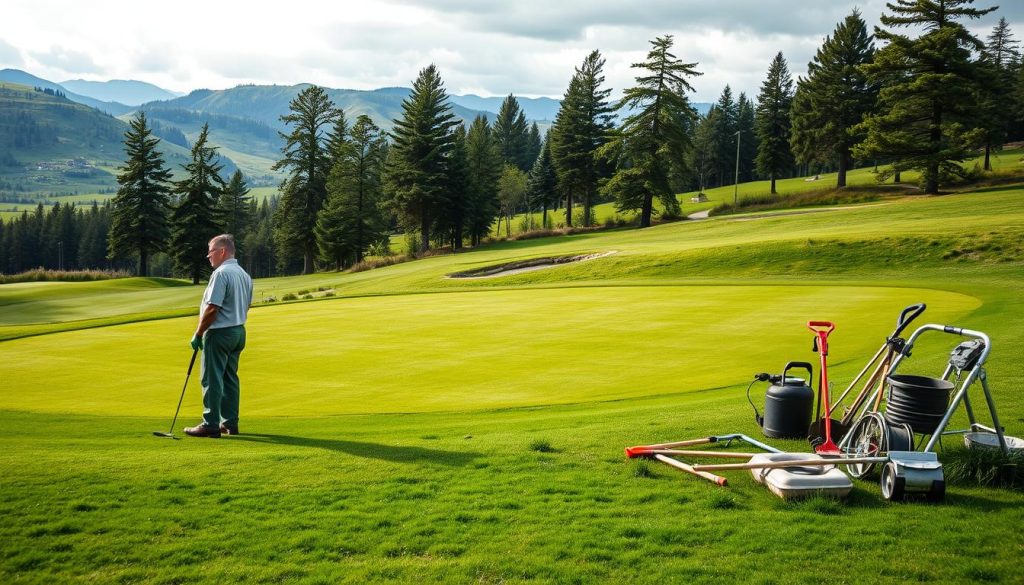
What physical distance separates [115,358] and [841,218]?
46289 millimetres

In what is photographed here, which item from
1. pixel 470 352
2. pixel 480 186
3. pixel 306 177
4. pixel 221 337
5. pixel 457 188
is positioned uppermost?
pixel 306 177

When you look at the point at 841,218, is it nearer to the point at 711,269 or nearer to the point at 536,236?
the point at 711,269

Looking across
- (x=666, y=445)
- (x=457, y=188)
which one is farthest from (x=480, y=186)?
(x=666, y=445)

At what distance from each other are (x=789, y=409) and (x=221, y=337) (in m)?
7.41

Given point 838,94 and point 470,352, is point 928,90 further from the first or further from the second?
point 470,352

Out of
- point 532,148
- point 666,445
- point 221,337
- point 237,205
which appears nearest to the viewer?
point 666,445

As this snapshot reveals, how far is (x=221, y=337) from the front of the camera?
9.36m

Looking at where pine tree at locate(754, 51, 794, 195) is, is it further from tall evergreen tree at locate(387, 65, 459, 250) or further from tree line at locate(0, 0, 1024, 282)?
tall evergreen tree at locate(387, 65, 459, 250)

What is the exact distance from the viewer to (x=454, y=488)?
6.97m

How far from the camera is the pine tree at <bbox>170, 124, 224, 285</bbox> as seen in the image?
2835 inches

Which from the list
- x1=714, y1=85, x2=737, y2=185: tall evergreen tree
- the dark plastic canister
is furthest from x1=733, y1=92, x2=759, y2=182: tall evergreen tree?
the dark plastic canister

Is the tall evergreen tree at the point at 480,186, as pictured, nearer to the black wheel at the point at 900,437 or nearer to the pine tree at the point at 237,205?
the pine tree at the point at 237,205

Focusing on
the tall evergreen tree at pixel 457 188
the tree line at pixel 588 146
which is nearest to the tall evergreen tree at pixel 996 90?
the tree line at pixel 588 146

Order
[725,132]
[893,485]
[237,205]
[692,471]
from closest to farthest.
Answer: [893,485]
[692,471]
[237,205]
[725,132]
